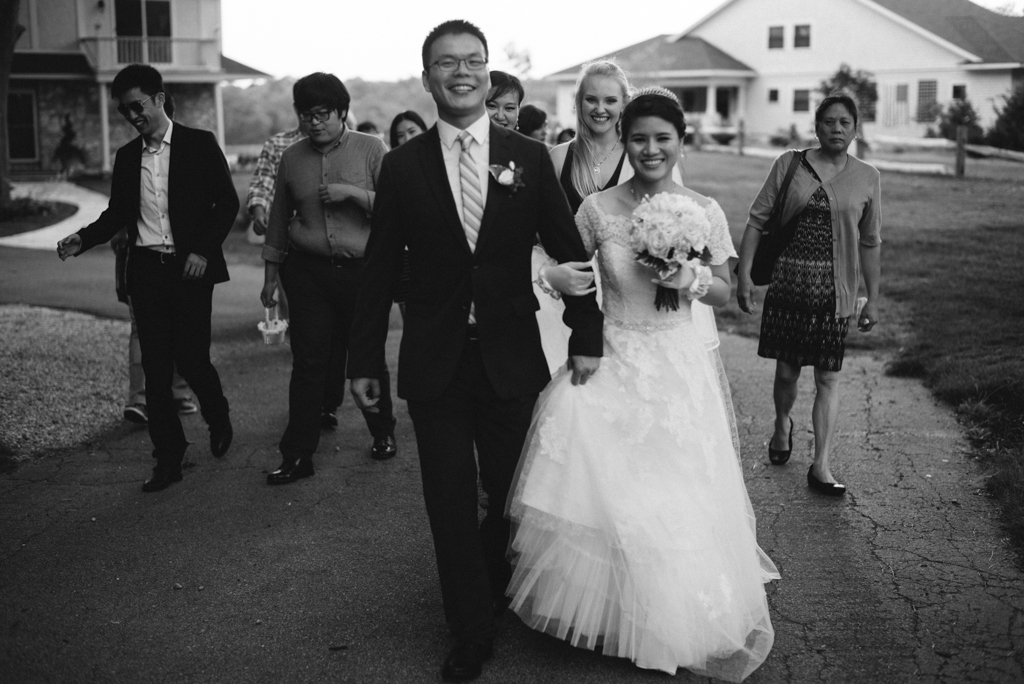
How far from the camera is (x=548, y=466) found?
13.5 feet

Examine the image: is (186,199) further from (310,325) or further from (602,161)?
(602,161)

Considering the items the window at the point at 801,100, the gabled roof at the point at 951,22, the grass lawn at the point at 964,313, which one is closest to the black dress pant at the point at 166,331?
the grass lawn at the point at 964,313

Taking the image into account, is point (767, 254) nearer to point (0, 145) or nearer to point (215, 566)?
point (215, 566)

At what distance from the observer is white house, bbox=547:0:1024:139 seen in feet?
137

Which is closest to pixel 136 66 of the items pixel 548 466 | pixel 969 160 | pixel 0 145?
pixel 548 466

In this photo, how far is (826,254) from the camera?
6.11 metres

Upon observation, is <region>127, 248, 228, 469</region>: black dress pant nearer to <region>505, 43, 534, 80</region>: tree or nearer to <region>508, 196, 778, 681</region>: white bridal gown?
<region>508, 196, 778, 681</region>: white bridal gown

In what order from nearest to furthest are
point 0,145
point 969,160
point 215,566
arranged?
1. point 215,566
2. point 0,145
3. point 969,160

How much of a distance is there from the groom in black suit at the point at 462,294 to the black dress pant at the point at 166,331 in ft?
8.90

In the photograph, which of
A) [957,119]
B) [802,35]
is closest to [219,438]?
[957,119]

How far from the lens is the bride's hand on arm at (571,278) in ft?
12.9

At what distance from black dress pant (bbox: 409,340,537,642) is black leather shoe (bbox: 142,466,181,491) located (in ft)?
9.54

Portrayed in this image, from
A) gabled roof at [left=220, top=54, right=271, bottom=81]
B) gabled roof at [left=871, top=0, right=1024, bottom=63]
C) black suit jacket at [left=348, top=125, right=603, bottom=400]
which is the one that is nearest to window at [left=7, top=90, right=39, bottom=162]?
gabled roof at [left=220, top=54, right=271, bottom=81]

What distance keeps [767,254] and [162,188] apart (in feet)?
12.7
